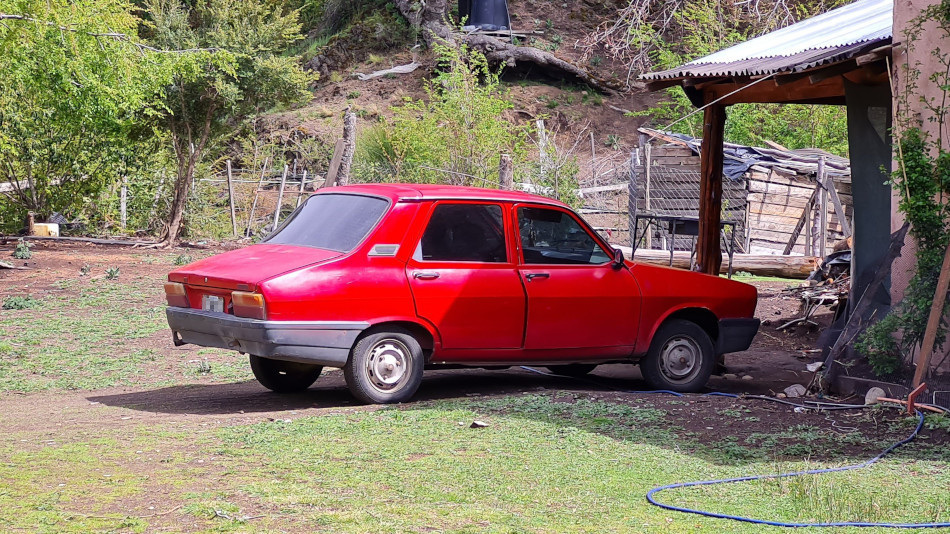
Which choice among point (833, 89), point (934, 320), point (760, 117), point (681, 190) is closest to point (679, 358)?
point (934, 320)

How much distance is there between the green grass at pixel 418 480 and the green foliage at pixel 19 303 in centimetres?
732

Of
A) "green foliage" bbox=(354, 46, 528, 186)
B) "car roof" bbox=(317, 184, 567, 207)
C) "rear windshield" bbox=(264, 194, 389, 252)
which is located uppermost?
"green foliage" bbox=(354, 46, 528, 186)

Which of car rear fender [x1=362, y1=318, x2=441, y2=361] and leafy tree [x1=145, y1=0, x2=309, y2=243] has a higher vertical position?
leafy tree [x1=145, y1=0, x2=309, y2=243]

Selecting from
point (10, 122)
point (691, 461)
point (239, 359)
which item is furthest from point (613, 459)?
point (10, 122)

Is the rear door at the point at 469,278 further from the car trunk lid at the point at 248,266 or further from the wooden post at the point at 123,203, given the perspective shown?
the wooden post at the point at 123,203

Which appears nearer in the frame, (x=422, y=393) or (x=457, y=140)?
(x=422, y=393)

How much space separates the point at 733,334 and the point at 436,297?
2969mm

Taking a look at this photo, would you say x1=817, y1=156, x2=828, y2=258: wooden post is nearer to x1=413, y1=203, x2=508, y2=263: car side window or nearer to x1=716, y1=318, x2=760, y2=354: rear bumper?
x1=716, y1=318, x2=760, y2=354: rear bumper

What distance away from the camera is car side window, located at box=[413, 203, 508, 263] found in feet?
26.6

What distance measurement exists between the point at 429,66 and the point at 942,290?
34137mm

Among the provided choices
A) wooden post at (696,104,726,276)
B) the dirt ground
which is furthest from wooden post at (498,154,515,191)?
the dirt ground

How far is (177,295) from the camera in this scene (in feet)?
26.4

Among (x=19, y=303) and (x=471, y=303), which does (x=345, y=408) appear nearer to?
(x=471, y=303)

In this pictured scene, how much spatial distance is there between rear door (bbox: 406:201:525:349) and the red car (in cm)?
1
